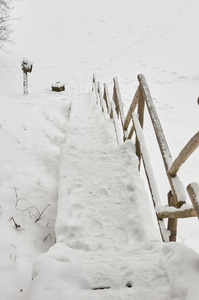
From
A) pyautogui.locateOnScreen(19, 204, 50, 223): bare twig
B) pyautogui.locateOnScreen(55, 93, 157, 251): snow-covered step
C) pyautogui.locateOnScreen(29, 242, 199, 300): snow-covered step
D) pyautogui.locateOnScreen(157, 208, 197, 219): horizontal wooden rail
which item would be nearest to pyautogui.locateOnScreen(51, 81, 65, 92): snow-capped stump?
pyautogui.locateOnScreen(55, 93, 157, 251): snow-covered step

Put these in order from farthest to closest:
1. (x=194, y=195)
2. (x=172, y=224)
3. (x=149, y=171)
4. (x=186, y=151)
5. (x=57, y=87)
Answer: (x=57, y=87) → (x=149, y=171) → (x=172, y=224) → (x=186, y=151) → (x=194, y=195)

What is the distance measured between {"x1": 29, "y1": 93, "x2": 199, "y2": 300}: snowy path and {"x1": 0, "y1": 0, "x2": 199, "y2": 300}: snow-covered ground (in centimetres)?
32

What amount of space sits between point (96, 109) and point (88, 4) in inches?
867

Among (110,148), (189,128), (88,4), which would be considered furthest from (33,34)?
(110,148)

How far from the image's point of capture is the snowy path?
1.75m

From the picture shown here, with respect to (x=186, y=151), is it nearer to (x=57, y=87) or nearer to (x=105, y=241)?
(x=105, y=241)

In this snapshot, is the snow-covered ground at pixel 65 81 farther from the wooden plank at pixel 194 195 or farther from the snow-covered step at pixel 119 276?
the wooden plank at pixel 194 195

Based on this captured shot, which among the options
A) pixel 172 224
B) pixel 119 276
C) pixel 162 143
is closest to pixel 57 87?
pixel 162 143

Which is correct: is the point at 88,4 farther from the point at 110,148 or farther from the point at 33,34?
the point at 110,148

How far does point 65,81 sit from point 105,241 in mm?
12665

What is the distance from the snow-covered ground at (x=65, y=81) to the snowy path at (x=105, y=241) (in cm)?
32

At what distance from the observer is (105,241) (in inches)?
103

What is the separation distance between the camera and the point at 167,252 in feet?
6.54

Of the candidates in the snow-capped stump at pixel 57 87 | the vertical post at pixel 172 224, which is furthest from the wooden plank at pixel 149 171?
the snow-capped stump at pixel 57 87
